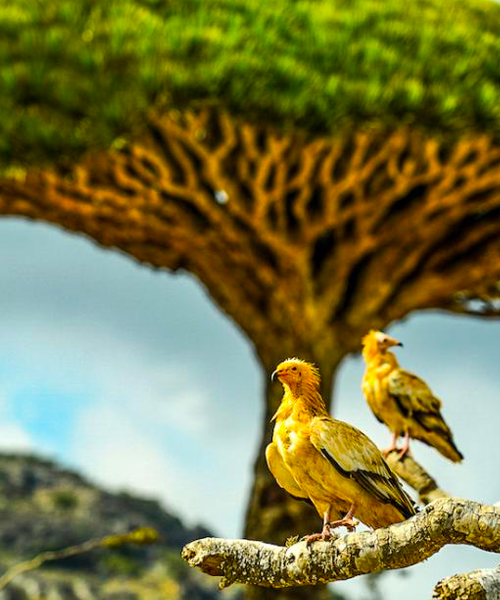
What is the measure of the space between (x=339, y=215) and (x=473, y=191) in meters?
Result: 1.24

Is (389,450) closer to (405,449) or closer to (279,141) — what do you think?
(405,449)

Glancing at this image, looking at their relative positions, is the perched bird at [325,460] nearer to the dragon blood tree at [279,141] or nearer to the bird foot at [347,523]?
the bird foot at [347,523]

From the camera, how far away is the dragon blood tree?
8.14 m

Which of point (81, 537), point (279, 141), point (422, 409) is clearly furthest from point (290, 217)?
point (81, 537)

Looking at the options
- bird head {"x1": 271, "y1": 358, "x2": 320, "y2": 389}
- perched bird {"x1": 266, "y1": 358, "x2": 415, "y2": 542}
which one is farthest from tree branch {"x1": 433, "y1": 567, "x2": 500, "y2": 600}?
bird head {"x1": 271, "y1": 358, "x2": 320, "y2": 389}

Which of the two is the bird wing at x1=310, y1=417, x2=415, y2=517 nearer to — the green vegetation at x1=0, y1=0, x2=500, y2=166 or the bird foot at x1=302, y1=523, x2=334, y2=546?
the bird foot at x1=302, y1=523, x2=334, y2=546

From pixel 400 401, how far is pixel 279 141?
5.00m

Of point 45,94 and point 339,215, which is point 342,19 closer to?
point 339,215

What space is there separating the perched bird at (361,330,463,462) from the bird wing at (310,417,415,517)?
106 centimetres

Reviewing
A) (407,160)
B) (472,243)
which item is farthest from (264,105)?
(472,243)

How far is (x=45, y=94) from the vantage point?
826 cm

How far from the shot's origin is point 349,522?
2273 millimetres

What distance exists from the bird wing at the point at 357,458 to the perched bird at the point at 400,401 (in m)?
1.06

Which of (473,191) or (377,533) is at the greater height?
(473,191)
